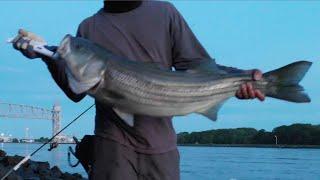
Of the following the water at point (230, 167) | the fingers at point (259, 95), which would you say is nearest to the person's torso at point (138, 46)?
the fingers at point (259, 95)

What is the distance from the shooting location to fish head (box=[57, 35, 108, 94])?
4160 mm

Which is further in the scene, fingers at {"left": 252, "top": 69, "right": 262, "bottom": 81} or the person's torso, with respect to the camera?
the person's torso

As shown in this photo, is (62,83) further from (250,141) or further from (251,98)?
(250,141)

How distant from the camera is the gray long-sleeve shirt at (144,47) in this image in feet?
15.6

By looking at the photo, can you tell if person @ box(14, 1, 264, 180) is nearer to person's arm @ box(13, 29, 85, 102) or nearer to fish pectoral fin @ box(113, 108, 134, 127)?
person's arm @ box(13, 29, 85, 102)

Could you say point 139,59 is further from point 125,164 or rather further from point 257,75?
point 257,75

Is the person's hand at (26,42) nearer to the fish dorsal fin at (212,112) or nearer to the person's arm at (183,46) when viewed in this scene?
the person's arm at (183,46)

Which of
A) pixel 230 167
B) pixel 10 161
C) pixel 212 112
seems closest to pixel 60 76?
pixel 212 112

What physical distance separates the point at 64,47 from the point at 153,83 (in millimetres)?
653

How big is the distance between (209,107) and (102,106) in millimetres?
808

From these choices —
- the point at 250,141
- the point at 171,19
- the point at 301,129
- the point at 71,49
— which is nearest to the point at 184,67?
the point at 171,19

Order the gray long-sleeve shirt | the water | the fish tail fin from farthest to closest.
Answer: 1. the water
2. the gray long-sleeve shirt
3. the fish tail fin

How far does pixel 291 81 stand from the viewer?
14.5 ft

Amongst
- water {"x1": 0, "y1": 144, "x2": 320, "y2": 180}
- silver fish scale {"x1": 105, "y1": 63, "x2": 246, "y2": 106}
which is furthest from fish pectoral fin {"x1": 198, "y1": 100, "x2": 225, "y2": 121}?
water {"x1": 0, "y1": 144, "x2": 320, "y2": 180}
